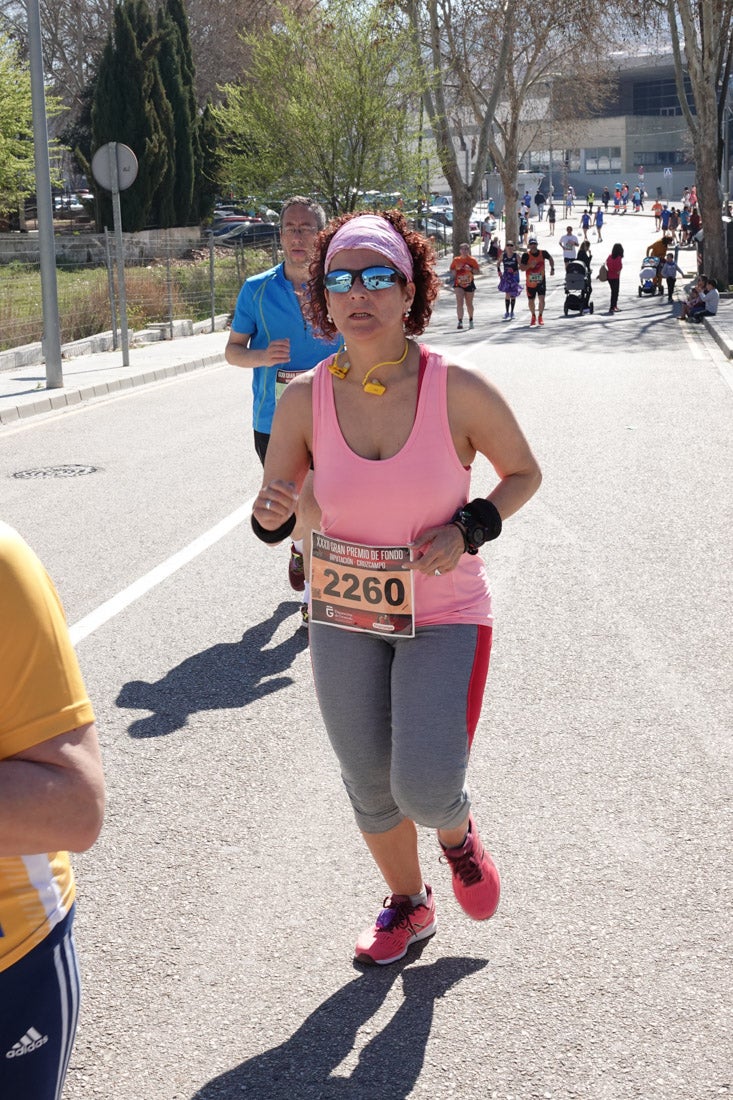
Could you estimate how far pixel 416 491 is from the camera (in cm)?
334

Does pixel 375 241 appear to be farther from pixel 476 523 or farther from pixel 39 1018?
pixel 39 1018

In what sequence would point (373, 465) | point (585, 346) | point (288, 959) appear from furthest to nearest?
1. point (585, 346)
2. point (288, 959)
3. point (373, 465)

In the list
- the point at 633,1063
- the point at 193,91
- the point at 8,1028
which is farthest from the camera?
the point at 193,91

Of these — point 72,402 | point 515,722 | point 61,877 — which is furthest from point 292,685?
point 72,402

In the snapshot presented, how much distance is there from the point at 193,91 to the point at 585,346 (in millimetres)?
29935

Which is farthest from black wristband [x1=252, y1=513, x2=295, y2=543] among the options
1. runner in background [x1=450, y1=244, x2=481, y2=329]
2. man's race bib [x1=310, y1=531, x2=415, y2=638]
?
runner in background [x1=450, y1=244, x2=481, y2=329]

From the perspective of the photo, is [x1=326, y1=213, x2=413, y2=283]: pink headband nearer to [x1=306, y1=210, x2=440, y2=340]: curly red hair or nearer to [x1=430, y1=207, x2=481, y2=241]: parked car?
[x1=306, y1=210, x2=440, y2=340]: curly red hair

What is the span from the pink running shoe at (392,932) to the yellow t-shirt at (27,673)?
1.81 meters

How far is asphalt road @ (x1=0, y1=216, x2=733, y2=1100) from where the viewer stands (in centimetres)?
319

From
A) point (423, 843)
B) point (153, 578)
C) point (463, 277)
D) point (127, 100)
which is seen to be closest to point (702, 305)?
point (463, 277)

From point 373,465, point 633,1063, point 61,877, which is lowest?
point 633,1063

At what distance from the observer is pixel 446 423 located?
3359 mm

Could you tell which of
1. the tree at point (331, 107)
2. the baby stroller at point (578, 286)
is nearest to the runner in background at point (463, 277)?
the baby stroller at point (578, 286)

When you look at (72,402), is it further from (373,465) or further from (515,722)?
(373,465)
